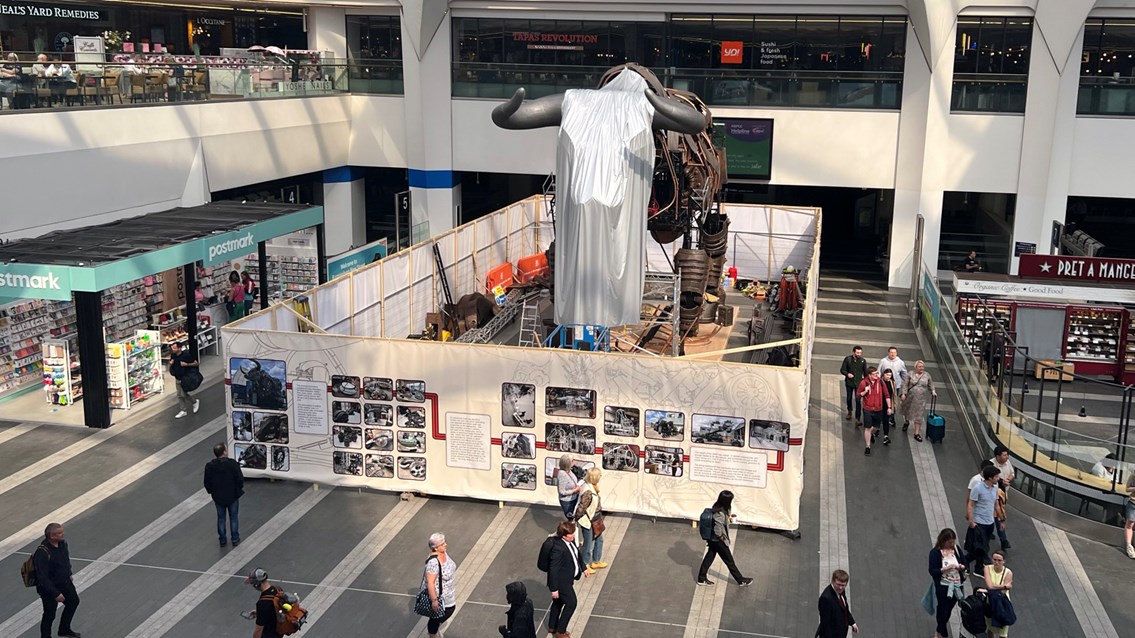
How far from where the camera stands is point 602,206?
14.9 meters

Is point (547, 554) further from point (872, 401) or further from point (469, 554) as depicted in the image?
point (872, 401)

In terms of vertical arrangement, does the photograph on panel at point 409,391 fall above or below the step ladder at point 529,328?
above

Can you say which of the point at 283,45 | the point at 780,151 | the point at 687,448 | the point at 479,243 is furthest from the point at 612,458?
the point at 283,45

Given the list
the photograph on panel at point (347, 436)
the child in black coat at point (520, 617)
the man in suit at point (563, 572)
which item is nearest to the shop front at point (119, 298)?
the photograph on panel at point (347, 436)

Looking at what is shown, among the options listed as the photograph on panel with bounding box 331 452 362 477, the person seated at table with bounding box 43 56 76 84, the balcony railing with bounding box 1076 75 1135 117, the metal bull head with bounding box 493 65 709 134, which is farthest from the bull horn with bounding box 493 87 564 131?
the balcony railing with bounding box 1076 75 1135 117

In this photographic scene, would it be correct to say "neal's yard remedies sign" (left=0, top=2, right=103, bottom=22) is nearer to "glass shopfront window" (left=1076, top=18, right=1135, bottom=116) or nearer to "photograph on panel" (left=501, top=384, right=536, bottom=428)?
"photograph on panel" (left=501, top=384, right=536, bottom=428)

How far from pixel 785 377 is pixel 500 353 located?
3745 millimetres

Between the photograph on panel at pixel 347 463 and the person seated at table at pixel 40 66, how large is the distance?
402 inches

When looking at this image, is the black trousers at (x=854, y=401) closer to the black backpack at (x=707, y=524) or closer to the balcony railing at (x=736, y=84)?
the black backpack at (x=707, y=524)

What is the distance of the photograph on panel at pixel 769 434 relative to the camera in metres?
13.9

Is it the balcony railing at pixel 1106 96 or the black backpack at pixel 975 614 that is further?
the balcony railing at pixel 1106 96

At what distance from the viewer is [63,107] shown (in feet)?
68.5

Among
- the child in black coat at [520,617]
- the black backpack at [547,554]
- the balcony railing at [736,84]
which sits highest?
the balcony railing at [736,84]

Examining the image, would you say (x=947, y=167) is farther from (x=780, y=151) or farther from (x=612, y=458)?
(x=612, y=458)
